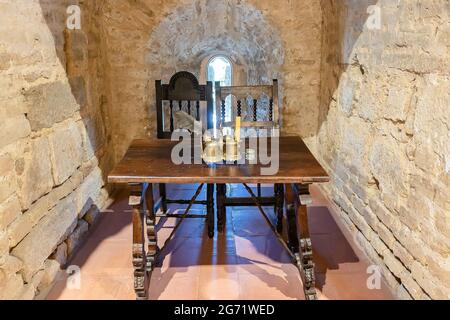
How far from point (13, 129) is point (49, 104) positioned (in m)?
0.47

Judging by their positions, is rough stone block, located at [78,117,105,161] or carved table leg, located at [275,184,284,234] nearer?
carved table leg, located at [275,184,284,234]

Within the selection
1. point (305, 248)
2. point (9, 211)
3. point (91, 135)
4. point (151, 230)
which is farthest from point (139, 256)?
point (91, 135)

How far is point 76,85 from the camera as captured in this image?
310cm

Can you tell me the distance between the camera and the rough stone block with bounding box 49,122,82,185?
2672mm

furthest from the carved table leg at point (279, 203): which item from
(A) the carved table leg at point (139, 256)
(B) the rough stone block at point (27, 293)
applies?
(B) the rough stone block at point (27, 293)

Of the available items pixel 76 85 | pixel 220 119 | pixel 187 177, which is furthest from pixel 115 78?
pixel 187 177

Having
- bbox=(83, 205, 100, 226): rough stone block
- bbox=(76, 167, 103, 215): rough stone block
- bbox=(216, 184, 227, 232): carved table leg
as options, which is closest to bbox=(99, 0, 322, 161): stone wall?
bbox=(76, 167, 103, 215): rough stone block

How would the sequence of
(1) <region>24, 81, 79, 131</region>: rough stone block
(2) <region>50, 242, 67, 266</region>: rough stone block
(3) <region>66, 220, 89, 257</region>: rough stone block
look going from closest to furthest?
(1) <region>24, 81, 79, 131</region>: rough stone block
(2) <region>50, 242, 67, 266</region>: rough stone block
(3) <region>66, 220, 89, 257</region>: rough stone block

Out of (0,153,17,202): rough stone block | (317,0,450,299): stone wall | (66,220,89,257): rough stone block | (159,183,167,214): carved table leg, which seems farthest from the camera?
(159,183,167,214): carved table leg

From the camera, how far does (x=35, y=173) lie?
2.41m

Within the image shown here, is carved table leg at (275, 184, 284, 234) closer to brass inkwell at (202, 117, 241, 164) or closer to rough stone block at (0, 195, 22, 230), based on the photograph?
brass inkwell at (202, 117, 241, 164)

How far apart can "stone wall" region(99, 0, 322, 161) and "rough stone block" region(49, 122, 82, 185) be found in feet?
3.09

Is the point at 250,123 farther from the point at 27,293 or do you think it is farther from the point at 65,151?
the point at 27,293
